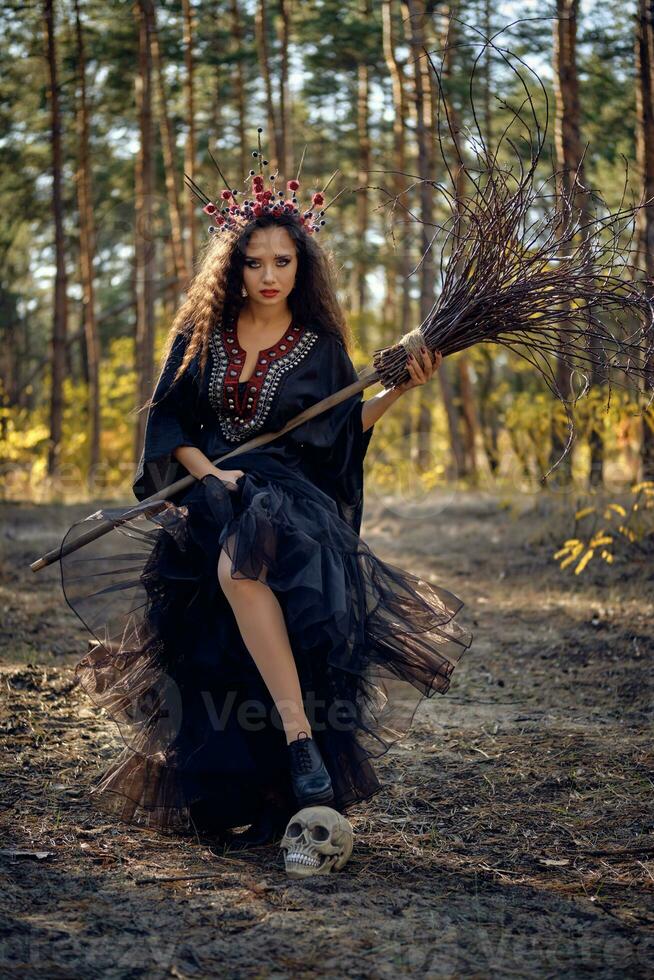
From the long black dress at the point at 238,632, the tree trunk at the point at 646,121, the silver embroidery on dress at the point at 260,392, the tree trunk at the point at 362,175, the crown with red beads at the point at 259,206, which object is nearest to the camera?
the long black dress at the point at 238,632

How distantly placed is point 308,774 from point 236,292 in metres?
1.58

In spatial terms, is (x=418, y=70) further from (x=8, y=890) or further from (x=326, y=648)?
(x=8, y=890)

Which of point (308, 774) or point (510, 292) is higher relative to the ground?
point (510, 292)

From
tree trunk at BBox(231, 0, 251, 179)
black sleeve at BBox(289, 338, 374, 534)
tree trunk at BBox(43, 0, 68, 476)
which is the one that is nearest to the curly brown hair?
black sleeve at BBox(289, 338, 374, 534)

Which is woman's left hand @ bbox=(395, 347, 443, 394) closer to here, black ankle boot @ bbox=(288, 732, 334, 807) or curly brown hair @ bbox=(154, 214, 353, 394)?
curly brown hair @ bbox=(154, 214, 353, 394)

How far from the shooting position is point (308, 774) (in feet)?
9.55

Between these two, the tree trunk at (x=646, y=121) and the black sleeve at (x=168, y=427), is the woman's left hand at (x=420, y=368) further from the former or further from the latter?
the tree trunk at (x=646, y=121)

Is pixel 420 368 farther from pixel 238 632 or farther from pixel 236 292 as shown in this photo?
pixel 238 632

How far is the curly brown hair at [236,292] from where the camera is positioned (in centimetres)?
339

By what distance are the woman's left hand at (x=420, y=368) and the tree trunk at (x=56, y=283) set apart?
1167 centimetres

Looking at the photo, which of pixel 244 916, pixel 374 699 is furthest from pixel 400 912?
pixel 374 699

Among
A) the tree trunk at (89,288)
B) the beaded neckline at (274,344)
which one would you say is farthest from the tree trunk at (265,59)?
the beaded neckline at (274,344)

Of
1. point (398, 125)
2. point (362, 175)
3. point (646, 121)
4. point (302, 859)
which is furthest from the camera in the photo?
point (362, 175)

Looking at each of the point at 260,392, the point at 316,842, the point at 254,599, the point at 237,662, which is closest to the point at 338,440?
the point at 260,392
